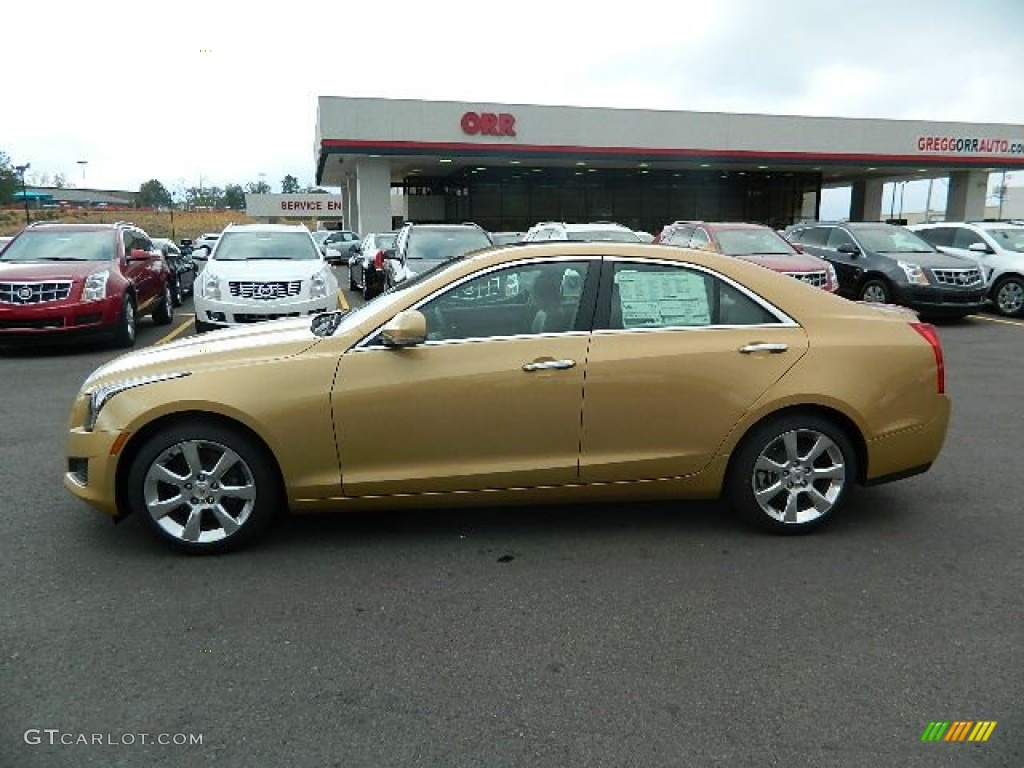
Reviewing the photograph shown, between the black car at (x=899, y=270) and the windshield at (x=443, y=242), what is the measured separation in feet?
21.7

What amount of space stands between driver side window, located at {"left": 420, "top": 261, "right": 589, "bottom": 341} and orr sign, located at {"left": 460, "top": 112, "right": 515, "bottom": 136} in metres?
29.2

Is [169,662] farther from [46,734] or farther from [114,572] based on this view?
[114,572]

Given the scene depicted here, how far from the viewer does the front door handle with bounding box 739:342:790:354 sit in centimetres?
→ 416

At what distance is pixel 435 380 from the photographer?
393cm

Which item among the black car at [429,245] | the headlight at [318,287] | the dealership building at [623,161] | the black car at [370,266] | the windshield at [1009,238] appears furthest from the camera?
the dealership building at [623,161]

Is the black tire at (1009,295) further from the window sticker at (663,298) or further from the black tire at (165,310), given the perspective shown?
the black tire at (165,310)

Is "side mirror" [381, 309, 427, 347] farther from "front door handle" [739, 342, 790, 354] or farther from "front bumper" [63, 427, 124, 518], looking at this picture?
"front door handle" [739, 342, 790, 354]

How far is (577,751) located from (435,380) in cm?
194

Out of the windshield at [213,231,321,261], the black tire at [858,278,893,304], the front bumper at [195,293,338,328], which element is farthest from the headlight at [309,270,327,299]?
the black tire at [858,278,893,304]

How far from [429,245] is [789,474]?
8.61 meters

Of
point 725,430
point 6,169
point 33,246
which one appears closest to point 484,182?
point 33,246

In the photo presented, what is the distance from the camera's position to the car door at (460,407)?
12.9ft

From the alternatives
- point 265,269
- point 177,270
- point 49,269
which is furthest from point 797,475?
point 177,270
